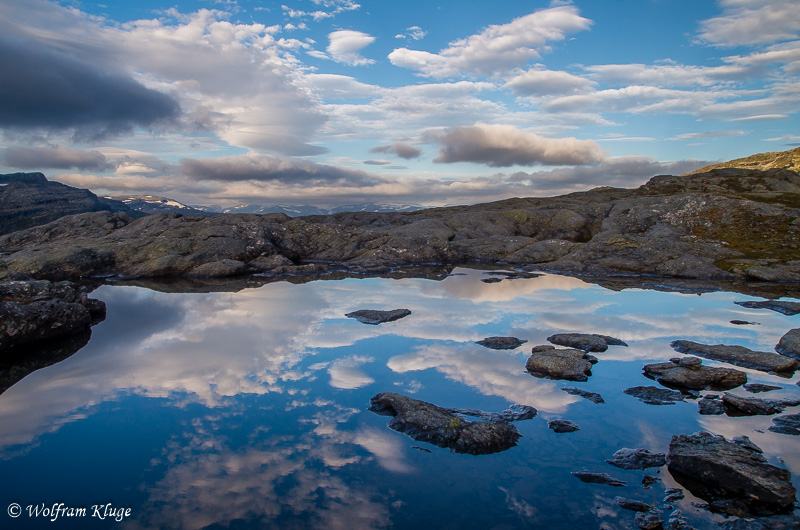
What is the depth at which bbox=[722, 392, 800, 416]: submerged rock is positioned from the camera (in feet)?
32.9

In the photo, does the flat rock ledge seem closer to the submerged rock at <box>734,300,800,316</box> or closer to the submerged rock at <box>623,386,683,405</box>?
the submerged rock at <box>623,386,683,405</box>

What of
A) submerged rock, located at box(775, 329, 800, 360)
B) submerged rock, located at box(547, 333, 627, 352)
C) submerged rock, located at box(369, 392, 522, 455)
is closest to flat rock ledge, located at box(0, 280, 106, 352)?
submerged rock, located at box(369, 392, 522, 455)

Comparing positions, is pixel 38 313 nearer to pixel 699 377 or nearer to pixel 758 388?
pixel 699 377

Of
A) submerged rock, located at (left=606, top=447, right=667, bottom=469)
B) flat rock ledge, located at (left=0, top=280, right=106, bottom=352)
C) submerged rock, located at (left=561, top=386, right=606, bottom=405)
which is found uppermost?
flat rock ledge, located at (left=0, top=280, right=106, bottom=352)

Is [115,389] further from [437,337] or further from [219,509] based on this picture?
[437,337]

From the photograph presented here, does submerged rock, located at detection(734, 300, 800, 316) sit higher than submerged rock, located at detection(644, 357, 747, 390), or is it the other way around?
submerged rock, located at detection(734, 300, 800, 316)

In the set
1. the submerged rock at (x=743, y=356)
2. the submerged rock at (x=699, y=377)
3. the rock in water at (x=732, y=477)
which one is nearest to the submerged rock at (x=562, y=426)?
the rock in water at (x=732, y=477)

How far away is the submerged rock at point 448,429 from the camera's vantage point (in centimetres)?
859

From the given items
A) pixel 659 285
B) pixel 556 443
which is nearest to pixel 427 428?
pixel 556 443

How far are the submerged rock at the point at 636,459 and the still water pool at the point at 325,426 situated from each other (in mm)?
197

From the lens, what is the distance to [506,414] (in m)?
10.0

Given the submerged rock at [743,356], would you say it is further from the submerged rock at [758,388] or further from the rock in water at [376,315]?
the rock in water at [376,315]

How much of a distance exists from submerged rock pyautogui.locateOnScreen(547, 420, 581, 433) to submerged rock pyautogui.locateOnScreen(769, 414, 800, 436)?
13.6ft

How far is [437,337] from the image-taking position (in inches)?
630
